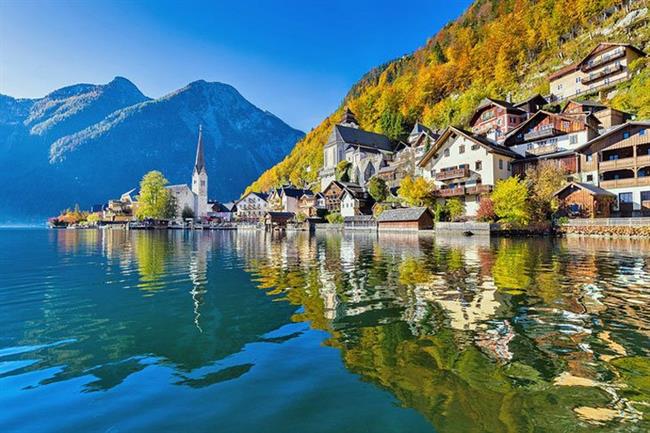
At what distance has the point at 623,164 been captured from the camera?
146 feet

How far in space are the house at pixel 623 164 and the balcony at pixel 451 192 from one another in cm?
1506

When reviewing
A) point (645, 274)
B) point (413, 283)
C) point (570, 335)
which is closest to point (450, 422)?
point (570, 335)

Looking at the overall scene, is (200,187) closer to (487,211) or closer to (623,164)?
(487,211)

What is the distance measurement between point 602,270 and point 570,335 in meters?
11.7

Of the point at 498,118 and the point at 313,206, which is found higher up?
the point at 498,118

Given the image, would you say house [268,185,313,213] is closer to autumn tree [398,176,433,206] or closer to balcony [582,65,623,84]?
autumn tree [398,176,433,206]

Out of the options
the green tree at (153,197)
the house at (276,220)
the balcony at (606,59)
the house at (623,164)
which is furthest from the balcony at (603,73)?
the green tree at (153,197)

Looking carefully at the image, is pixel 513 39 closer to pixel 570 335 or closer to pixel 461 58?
pixel 461 58

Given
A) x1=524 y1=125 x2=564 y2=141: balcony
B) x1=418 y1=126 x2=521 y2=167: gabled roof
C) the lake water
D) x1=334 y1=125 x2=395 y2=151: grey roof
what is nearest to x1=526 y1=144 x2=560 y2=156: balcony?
x1=524 y1=125 x2=564 y2=141: balcony

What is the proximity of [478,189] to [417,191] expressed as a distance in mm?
9654

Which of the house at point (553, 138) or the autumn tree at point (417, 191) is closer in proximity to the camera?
the house at point (553, 138)

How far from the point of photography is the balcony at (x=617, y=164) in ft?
144

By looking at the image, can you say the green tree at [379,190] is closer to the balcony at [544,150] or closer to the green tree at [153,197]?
the balcony at [544,150]

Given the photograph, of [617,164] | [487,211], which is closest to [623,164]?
[617,164]
